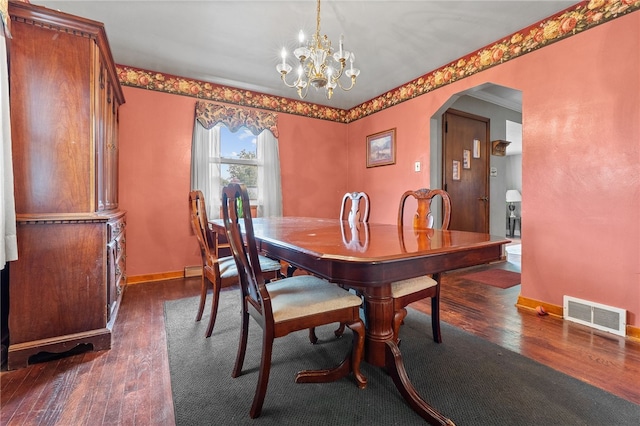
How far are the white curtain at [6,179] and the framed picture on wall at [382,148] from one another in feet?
11.6

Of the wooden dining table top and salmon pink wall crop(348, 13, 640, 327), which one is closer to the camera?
the wooden dining table top

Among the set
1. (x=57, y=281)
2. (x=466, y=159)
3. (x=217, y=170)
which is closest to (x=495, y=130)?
(x=466, y=159)

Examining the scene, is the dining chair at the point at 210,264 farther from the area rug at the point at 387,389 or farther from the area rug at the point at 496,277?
the area rug at the point at 496,277

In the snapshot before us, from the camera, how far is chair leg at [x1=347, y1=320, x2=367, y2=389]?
4.17 feet

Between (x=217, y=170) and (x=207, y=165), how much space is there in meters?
0.14

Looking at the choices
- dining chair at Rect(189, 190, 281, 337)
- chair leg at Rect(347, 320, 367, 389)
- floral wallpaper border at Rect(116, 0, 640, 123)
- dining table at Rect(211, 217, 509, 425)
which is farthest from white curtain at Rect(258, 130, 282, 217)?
chair leg at Rect(347, 320, 367, 389)

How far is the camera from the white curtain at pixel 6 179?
1354 mm

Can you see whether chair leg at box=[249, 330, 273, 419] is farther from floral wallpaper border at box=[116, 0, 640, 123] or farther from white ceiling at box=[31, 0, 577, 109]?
floral wallpaper border at box=[116, 0, 640, 123]

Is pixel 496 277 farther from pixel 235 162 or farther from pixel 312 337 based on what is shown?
pixel 235 162

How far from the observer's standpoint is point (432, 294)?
1643mm

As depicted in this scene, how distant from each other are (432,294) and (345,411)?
0.79m

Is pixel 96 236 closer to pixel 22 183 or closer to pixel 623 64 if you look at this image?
pixel 22 183

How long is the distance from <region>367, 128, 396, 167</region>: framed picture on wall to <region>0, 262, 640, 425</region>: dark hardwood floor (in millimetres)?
2151

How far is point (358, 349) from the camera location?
1292 mm
